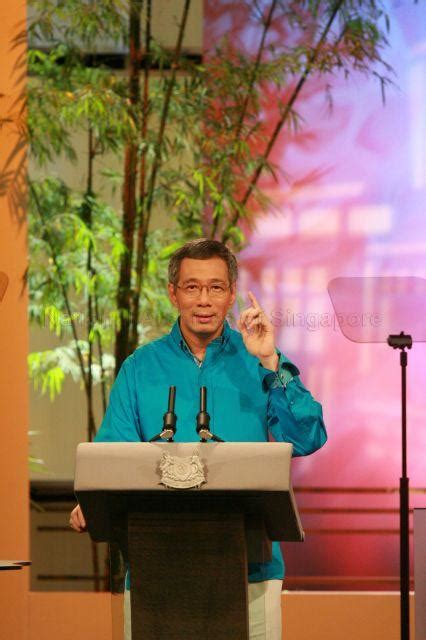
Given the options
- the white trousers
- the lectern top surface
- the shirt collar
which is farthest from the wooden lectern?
the shirt collar

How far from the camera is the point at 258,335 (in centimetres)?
217

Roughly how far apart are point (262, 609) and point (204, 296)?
71 cm

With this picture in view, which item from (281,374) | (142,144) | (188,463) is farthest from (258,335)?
(142,144)

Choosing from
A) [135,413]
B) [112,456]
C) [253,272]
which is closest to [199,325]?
[135,413]

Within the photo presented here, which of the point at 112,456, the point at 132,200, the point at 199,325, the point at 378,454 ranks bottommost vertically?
the point at 378,454

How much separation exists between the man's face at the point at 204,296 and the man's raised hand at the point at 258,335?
14cm

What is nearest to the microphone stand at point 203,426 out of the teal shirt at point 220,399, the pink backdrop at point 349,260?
the teal shirt at point 220,399

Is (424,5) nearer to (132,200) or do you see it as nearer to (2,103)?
(132,200)

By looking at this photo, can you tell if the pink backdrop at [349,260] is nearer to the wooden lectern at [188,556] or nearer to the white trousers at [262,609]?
the white trousers at [262,609]

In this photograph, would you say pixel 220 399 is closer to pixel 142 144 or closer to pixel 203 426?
pixel 203 426

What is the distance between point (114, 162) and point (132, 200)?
0.18m

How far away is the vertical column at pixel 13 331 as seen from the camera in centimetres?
413

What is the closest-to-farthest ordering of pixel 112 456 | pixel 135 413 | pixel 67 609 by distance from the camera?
pixel 112 456 < pixel 135 413 < pixel 67 609

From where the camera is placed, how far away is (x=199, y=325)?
2289mm
